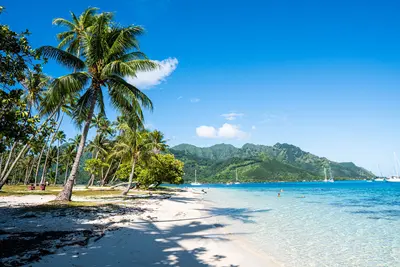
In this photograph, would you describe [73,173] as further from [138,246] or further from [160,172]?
[160,172]

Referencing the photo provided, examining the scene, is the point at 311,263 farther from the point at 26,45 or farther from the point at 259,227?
the point at 26,45

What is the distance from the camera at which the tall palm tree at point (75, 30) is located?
58.2 feet

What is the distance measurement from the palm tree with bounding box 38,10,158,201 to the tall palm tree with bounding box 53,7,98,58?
1951mm

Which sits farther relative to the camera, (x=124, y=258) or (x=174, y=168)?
(x=174, y=168)

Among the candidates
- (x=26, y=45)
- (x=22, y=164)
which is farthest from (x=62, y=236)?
(x=22, y=164)

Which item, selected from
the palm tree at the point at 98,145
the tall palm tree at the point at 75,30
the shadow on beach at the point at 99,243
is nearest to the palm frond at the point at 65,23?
the tall palm tree at the point at 75,30

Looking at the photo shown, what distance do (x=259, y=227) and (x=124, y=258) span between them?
8.79 metres

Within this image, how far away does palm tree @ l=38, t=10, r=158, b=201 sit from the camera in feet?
47.5

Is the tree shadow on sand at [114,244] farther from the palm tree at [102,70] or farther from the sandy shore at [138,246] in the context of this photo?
the palm tree at [102,70]

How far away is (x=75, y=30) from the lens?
18703 millimetres


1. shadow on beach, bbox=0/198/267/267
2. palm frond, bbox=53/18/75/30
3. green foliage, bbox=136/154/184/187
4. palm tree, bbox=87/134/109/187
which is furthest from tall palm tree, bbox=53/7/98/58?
palm tree, bbox=87/134/109/187

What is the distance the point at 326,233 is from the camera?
11898 mm

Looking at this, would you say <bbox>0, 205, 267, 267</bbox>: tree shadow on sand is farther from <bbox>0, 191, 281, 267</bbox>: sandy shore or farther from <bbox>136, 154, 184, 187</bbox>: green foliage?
<bbox>136, 154, 184, 187</bbox>: green foliage

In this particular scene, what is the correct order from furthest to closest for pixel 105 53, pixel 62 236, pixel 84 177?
pixel 84 177, pixel 105 53, pixel 62 236
